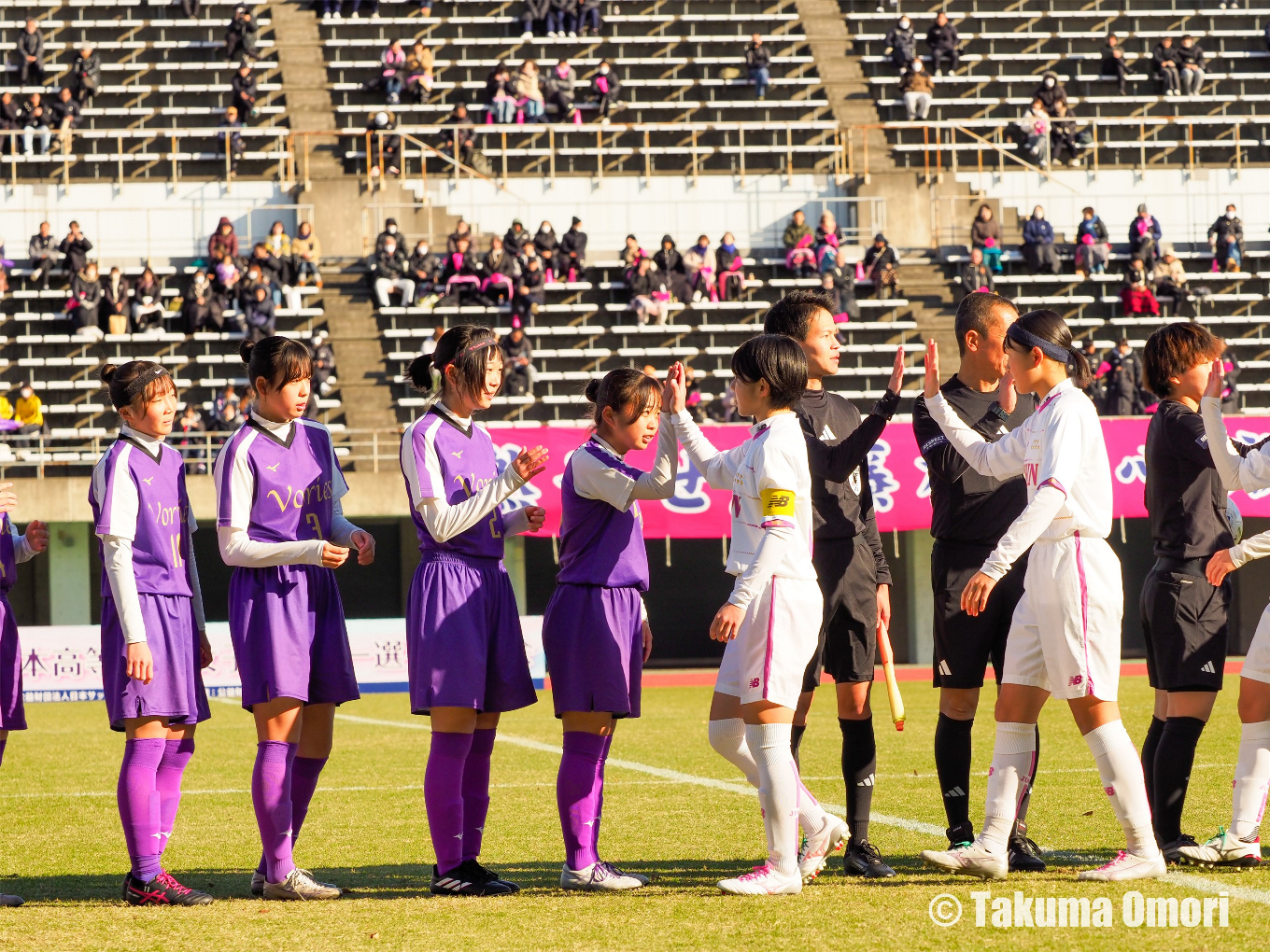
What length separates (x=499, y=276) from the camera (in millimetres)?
25094

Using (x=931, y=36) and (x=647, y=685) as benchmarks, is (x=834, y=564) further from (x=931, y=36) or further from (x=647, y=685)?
(x=931, y=36)

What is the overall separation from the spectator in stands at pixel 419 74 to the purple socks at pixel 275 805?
2473 cm

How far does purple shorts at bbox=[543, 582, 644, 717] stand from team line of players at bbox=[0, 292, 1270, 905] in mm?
11

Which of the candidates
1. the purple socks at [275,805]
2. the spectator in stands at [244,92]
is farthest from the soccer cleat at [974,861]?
the spectator in stands at [244,92]

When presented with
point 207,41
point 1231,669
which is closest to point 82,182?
point 207,41

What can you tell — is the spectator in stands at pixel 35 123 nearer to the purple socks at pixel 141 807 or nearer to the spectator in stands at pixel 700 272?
the spectator in stands at pixel 700 272

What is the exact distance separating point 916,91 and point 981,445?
24885 mm

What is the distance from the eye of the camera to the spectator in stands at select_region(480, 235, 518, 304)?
25.1 meters

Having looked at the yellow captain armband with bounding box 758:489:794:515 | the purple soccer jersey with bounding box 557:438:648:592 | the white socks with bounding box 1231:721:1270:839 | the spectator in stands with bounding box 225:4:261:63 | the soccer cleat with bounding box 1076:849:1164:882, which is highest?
the spectator in stands with bounding box 225:4:261:63

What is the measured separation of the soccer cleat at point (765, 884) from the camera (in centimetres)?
551

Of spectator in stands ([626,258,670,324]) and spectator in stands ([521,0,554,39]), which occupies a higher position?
spectator in stands ([521,0,554,39])

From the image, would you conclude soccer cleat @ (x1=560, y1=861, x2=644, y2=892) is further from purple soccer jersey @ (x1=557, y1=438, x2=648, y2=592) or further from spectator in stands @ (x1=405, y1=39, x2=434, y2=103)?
spectator in stands @ (x1=405, y1=39, x2=434, y2=103)

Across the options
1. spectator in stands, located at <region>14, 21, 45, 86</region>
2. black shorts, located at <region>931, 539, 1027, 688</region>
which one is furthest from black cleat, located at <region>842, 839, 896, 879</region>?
spectator in stands, located at <region>14, 21, 45, 86</region>

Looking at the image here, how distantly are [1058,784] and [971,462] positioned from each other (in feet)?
10.8
